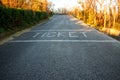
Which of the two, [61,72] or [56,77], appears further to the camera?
[61,72]

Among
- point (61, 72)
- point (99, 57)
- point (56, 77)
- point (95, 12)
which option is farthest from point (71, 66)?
point (95, 12)

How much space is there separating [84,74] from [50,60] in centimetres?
255

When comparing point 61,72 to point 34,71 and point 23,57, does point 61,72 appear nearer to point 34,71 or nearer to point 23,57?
point 34,71

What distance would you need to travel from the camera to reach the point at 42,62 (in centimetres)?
939

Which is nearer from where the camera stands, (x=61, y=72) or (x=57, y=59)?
(x=61, y=72)

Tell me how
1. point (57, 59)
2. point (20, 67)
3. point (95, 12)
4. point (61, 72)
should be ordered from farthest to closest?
point (95, 12), point (57, 59), point (20, 67), point (61, 72)

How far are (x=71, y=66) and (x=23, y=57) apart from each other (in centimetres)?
266

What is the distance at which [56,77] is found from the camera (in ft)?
23.5

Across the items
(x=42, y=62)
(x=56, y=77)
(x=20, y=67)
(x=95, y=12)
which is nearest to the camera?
(x=56, y=77)

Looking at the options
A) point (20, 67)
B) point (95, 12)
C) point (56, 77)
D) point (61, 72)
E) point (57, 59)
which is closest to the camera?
point (56, 77)

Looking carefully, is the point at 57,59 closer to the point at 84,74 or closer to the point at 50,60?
the point at 50,60

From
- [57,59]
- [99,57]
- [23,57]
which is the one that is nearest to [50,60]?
[57,59]

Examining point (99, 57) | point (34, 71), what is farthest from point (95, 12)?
point (34, 71)

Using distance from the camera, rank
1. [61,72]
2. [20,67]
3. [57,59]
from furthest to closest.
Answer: [57,59], [20,67], [61,72]
